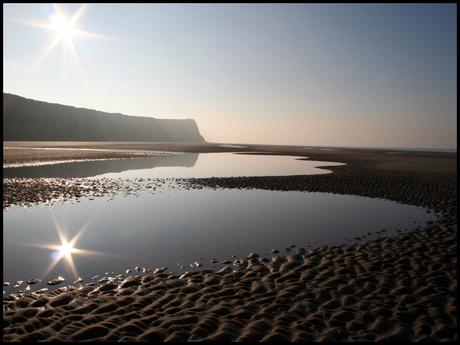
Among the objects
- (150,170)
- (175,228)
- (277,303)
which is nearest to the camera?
(277,303)

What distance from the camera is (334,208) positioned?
1520 cm

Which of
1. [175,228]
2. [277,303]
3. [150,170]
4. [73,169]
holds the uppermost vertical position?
[73,169]

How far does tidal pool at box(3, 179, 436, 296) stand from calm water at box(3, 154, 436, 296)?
1.2 inches

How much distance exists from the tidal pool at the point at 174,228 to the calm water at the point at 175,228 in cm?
3

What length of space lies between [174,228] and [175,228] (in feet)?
0.14

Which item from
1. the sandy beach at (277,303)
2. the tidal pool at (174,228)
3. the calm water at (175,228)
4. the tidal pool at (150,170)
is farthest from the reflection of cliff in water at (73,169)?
the sandy beach at (277,303)

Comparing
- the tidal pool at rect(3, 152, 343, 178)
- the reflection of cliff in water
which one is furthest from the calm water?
the reflection of cliff in water

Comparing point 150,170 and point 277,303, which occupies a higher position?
point 150,170

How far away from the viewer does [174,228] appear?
11.5 m

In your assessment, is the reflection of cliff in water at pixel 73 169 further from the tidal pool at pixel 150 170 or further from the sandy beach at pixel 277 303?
the sandy beach at pixel 277 303

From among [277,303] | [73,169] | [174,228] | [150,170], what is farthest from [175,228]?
[73,169]

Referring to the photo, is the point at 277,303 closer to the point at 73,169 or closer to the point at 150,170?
the point at 150,170

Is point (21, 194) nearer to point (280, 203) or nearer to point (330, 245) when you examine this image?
point (280, 203)

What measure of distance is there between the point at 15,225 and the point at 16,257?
3904mm
